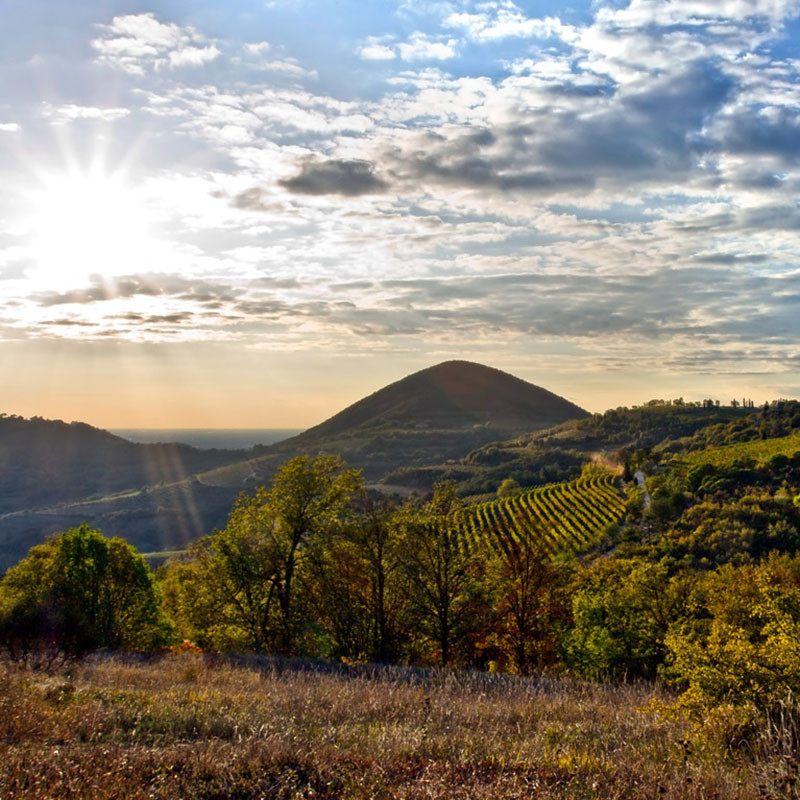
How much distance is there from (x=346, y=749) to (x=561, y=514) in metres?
85.9

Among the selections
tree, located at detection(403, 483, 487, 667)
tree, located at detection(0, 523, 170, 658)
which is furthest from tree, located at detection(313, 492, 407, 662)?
tree, located at detection(0, 523, 170, 658)

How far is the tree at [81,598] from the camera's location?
1067 inches

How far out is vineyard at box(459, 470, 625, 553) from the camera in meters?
70.3

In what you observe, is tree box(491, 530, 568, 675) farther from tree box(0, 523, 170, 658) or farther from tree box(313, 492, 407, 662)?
tree box(0, 523, 170, 658)

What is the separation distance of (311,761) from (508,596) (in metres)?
25.3

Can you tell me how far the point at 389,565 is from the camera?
91.5ft

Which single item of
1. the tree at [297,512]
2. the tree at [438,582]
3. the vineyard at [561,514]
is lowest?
the vineyard at [561,514]

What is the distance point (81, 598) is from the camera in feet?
99.5

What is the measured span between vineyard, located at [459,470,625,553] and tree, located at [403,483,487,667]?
3551 centimetres

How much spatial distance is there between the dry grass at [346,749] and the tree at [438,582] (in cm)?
1823

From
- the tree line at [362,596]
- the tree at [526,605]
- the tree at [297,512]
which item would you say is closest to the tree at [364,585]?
the tree line at [362,596]

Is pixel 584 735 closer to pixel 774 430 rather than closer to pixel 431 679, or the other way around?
pixel 431 679

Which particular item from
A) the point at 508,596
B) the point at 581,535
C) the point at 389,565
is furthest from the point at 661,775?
the point at 581,535

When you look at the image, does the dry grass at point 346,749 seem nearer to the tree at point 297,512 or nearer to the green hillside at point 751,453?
the tree at point 297,512
